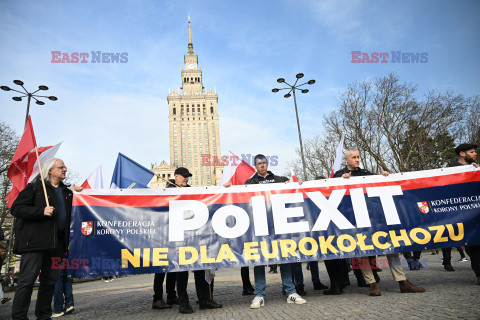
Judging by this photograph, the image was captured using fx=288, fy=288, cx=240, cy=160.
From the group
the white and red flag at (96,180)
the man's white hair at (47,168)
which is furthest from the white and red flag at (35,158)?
the white and red flag at (96,180)

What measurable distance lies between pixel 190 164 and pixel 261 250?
116 meters

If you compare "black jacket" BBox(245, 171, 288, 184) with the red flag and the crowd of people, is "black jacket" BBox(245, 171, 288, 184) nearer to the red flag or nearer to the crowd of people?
the crowd of people

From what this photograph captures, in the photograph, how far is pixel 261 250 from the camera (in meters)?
4.70

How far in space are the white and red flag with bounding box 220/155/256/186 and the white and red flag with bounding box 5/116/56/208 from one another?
3729mm

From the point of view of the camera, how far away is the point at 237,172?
7012mm

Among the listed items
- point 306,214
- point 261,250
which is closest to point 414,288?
point 306,214

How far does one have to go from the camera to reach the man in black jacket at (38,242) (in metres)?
3.67

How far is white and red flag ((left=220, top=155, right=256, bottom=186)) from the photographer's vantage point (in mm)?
6918

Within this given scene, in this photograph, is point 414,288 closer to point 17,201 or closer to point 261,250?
point 261,250

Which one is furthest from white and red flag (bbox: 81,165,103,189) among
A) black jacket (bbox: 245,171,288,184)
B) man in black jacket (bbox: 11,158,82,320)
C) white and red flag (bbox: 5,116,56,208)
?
black jacket (bbox: 245,171,288,184)

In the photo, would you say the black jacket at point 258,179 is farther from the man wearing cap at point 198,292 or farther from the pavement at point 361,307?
the pavement at point 361,307

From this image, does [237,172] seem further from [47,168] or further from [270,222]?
[47,168]

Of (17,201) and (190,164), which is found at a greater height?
(190,164)

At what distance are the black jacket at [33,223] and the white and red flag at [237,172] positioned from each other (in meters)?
3.65
